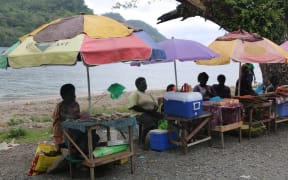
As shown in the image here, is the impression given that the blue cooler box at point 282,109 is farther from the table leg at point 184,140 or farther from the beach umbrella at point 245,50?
the table leg at point 184,140

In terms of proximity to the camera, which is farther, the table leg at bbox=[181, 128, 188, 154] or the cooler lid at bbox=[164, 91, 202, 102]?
the table leg at bbox=[181, 128, 188, 154]

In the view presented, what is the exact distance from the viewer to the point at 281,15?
12344mm

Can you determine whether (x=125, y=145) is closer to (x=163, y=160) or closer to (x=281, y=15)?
(x=163, y=160)

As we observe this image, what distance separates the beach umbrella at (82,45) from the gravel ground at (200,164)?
1832mm

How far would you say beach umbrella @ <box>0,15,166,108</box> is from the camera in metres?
4.88

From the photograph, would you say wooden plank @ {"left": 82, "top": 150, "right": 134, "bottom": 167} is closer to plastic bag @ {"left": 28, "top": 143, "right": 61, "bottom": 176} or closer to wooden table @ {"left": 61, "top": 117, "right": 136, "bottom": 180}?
wooden table @ {"left": 61, "top": 117, "right": 136, "bottom": 180}

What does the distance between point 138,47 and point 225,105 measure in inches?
112

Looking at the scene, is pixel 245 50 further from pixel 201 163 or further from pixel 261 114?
pixel 201 163

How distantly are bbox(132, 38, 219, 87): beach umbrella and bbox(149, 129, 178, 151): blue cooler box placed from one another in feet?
4.57

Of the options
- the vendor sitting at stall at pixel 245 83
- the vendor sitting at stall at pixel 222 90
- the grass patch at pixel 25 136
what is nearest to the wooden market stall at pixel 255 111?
the vendor sitting at stall at pixel 222 90

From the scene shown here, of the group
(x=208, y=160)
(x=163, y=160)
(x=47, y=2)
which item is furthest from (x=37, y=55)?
(x=47, y=2)

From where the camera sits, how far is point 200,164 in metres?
6.38

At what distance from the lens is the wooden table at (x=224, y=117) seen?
7.35m

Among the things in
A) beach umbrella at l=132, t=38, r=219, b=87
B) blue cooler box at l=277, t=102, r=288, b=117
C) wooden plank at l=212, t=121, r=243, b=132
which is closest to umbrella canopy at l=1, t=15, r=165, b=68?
beach umbrella at l=132, t=38, r=219, b=87
